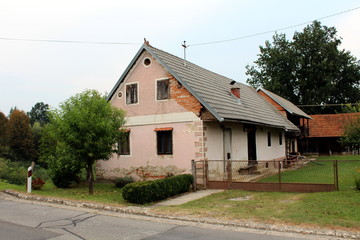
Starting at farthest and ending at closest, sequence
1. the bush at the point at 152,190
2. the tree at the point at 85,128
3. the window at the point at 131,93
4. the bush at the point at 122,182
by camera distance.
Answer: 1. the window at the point at 131,93
2. the bush at the point at 122,182
3. the tree at the point at 85,128
4. the bush at the point at 152,190

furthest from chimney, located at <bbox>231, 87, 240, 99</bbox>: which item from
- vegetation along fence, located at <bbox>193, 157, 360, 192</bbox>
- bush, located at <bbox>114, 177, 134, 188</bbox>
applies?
bush, located at <bbox>114, 177, 134, 188</bbox>

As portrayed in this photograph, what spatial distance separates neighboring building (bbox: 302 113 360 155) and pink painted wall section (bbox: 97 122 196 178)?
28453 millimetres

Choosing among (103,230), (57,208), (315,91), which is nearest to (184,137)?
(57,208)

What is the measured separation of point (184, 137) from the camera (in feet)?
50.0

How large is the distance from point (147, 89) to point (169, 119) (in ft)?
6.82

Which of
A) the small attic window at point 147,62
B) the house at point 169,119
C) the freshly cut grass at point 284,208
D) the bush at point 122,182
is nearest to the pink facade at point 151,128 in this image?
the house at point 169,119

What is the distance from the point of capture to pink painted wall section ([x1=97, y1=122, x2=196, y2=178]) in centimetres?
1514

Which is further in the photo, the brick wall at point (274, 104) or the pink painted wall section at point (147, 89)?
the brick wall at point (274, 104)

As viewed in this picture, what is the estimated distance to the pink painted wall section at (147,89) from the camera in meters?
16.0

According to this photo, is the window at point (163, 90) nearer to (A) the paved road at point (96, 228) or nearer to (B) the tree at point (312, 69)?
Answer: (A) the paved road at point (96, 228)

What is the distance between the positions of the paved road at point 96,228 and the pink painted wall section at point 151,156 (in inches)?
235

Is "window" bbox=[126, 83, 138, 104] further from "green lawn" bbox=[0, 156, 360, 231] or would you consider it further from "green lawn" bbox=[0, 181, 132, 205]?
"green lawn" bbox=[0, 156, 360, 231]

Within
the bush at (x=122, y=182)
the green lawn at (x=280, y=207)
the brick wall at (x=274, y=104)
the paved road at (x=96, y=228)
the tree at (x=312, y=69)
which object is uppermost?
the tree at (x=312, y=69)

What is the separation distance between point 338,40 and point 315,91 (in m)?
9.12
